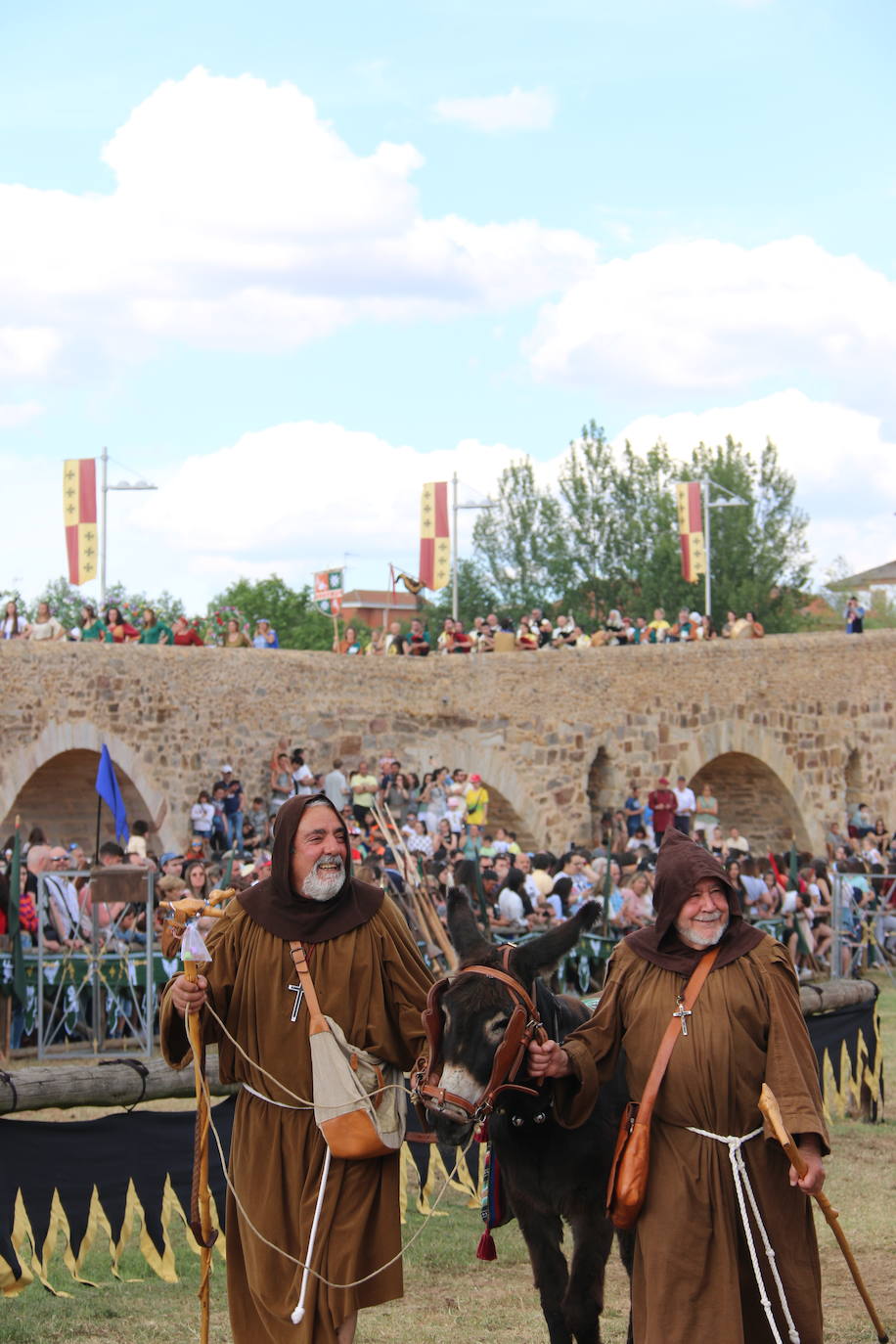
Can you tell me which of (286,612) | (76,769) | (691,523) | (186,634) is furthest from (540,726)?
(286,612)

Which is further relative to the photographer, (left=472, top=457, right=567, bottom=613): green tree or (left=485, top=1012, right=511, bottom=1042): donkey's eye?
(left=472, top=457, right=567, bottom=613): green tree

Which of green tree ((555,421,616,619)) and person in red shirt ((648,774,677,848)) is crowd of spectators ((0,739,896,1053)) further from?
green tree ((555,421,616,619))

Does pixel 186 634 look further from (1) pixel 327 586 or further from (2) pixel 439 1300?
(1) pixel 327 586

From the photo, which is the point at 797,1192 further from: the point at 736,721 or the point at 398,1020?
the point at 736,721

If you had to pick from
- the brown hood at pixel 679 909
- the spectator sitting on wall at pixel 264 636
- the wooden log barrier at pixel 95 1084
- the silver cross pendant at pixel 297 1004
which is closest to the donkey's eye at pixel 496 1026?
the brown hood at pixel 679 909

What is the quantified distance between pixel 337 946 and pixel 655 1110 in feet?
2.92

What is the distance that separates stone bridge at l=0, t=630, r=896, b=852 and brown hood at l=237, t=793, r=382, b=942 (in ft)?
49.9

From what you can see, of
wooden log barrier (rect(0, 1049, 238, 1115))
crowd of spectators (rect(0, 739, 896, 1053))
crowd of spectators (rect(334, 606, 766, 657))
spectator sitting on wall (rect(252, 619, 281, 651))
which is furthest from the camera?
crowd of spectators (rect(334, 606, 766, 657))

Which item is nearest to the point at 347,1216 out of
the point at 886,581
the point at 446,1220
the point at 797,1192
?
the point at 797,1192

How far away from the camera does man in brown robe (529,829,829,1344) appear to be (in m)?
3.53

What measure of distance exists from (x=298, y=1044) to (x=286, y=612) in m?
52.5

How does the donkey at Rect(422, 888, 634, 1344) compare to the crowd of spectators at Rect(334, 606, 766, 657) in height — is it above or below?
below

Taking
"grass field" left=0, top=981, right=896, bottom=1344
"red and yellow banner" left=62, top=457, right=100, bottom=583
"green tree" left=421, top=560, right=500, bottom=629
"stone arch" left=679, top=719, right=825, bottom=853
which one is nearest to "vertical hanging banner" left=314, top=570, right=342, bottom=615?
"green tree" left=421, top=560, right=500, bottom=629

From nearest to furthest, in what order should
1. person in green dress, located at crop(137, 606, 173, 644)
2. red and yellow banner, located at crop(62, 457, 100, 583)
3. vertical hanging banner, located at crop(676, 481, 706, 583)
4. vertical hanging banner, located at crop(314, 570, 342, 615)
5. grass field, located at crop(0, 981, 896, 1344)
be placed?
grass field, located at crop(0, 981, 896, 1344)
person in green dress, located at crop(137, 606, 173, 644)
red and yellow banner, located at crop(62, 457, 100, 583)
vertical hanging banner, located at crop(676, 481, 706, 583)
vertical hanging banner, located at crop(314, 570, 342, 615)
